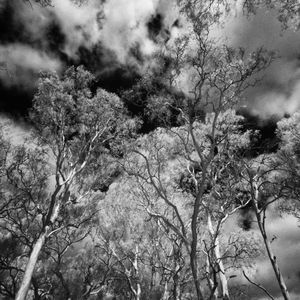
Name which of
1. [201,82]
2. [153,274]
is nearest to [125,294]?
[153,274]

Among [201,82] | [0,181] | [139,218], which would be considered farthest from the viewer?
[139,218]

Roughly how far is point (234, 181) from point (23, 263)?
43.8 feet

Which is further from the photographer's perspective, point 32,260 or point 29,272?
point 32,260

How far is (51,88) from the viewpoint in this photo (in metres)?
14.1

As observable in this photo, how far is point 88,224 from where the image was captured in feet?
55.0

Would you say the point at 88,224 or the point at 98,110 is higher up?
the point at 98,110

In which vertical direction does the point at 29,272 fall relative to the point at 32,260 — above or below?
below

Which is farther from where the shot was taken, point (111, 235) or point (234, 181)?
point (111, 235)

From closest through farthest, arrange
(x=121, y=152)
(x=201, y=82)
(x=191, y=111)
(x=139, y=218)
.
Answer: (x=201, y=82) < (x=191, y=111) < (x=121, y=152) < (x=139, y=218)

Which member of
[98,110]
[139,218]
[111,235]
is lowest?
[111,235]

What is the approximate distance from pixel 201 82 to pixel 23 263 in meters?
15.0

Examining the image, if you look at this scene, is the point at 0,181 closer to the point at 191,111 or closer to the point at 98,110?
the point at 98,110

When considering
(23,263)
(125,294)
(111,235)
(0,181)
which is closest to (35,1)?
(0,181)

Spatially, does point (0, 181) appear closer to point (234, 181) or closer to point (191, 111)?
point (191, 111)
